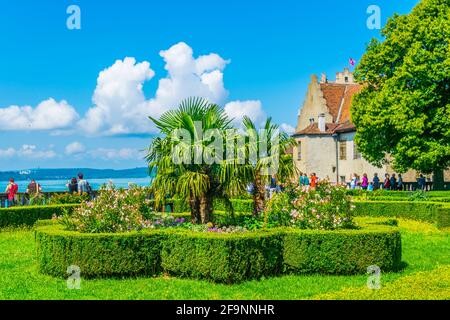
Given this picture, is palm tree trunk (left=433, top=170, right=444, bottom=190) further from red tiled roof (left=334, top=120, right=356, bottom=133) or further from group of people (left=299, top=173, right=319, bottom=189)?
red tiled roof (left=334, top=120, right=356, bottom=133)

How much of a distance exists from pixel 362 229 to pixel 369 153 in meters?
27.3

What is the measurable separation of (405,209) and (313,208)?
15.3 meters

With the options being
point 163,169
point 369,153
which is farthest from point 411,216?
point 163,169

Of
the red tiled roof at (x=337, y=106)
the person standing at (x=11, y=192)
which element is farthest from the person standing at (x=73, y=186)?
the red tiled roof at (x=337, y=106)

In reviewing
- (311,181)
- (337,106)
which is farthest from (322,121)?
(311,181)

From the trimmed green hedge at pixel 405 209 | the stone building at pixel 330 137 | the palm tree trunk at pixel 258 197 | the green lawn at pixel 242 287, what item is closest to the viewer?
the green lawn at pixel 242 287

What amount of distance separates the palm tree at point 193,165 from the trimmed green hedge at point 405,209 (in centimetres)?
1235

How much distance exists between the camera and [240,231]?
571 inches

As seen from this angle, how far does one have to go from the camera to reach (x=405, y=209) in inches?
1134

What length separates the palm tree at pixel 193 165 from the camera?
16.0 metres

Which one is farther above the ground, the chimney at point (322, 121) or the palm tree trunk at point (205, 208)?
the chimney at point (322, 121)

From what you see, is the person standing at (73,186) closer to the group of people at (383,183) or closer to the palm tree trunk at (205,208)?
the palm tree trunk at (205,208)

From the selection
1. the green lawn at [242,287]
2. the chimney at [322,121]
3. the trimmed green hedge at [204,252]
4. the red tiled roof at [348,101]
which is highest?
the red tiled roof at [348,101]
